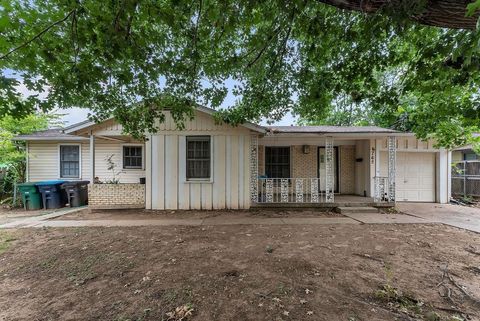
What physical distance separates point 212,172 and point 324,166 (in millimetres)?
5599

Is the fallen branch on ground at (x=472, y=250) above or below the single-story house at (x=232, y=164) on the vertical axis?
below

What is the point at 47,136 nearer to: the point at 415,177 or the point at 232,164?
the point at 232,164

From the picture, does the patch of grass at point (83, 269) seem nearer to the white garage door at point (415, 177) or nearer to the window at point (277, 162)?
the window at point (277, 162)

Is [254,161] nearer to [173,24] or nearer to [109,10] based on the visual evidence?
[173,24]

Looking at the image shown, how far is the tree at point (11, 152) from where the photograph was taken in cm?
1034

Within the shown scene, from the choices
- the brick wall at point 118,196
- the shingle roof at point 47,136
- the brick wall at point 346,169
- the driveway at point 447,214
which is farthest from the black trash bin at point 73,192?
the driveway at point 447,214

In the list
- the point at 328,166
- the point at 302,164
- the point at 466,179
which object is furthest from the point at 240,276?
the point at 466,179

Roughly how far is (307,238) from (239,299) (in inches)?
118

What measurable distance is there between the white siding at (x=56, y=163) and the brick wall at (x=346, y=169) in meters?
9.62

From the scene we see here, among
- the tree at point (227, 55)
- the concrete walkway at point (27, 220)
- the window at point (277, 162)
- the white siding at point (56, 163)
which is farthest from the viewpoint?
the window at point (277, 162)

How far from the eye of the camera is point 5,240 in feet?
18.1

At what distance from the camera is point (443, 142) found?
8.53 meters

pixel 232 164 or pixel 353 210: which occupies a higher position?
pixel 232 164

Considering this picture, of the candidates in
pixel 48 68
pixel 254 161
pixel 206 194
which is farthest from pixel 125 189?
pixel 48 68
